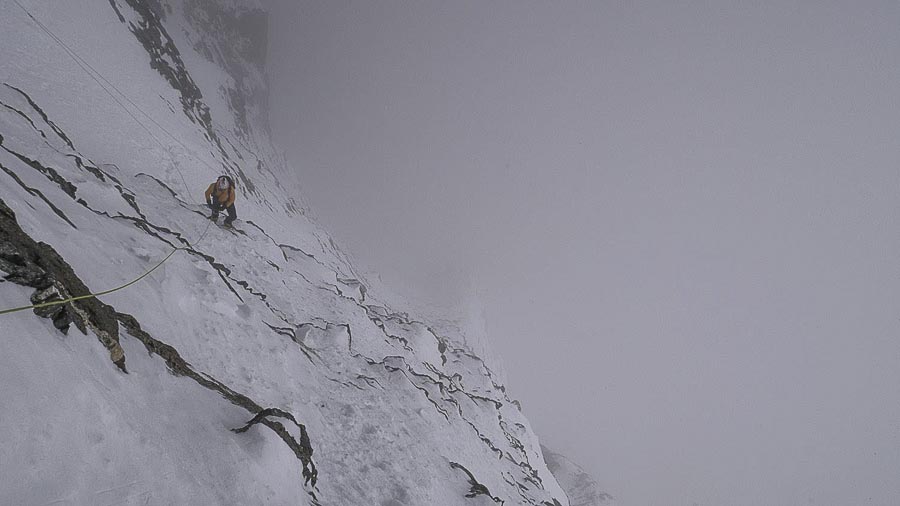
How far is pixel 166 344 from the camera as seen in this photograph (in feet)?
20.6

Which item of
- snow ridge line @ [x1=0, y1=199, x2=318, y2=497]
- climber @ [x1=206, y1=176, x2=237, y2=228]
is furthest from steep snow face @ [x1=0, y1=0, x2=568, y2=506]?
climber @ [x1=206, y1=176, x2=237, y2=228]

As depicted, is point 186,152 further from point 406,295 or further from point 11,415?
point 406,295

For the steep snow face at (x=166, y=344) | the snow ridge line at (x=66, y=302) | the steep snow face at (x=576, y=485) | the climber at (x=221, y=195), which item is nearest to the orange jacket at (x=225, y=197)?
the climber at (x=221, y=195)

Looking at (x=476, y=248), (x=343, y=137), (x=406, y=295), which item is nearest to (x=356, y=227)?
(x=406, y=295)

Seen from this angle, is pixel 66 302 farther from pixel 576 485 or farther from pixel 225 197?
pixel 576 485

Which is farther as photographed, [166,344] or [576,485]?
[576,485]

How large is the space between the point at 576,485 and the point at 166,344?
4131 centimetres

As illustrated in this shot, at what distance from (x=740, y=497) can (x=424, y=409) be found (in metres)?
117

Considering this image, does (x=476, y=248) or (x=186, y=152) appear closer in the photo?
(x=186, y=152)

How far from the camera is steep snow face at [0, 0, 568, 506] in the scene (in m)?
3.54

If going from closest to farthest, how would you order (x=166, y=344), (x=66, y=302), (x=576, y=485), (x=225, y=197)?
(x=66, y=302)
(x=166, y=344)
(x=225, y=197)
(x=576, y=485)

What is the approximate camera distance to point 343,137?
94062 millimetres

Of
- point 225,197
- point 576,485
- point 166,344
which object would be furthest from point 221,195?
point 576,485

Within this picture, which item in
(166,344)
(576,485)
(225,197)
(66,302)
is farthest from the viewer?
(576,485)
